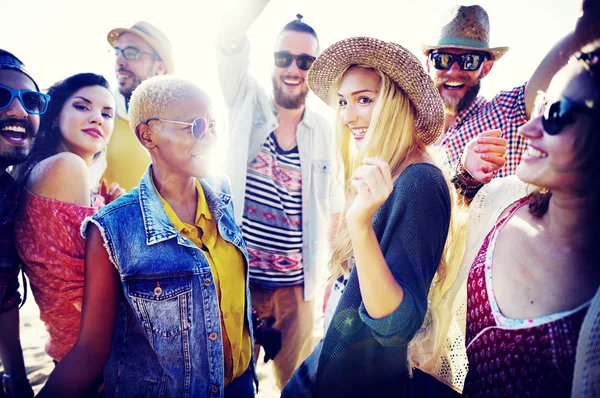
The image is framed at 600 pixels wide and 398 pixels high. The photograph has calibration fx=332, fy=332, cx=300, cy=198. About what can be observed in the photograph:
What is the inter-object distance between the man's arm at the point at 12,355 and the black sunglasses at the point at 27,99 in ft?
4.58

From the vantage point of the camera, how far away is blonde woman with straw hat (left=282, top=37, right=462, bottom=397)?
1.37 metres

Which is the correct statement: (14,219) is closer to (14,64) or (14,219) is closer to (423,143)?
(14,64)

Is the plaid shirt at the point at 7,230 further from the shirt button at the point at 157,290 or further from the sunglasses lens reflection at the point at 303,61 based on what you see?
the sunglasses lens reflection at the point at 303,61

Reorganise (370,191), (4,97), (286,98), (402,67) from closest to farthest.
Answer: (370,191)
(402,67)
(4,97)
(286,98)

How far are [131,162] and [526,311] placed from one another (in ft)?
12.0

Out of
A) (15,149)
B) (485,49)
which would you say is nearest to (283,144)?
(485,49)

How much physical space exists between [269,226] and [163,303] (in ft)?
6.07

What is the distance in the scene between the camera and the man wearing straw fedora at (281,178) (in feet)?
11.3

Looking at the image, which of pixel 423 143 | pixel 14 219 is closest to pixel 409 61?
pixel 423 143

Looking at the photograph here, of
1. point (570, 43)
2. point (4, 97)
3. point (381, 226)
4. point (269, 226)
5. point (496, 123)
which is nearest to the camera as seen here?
point (570, 43)

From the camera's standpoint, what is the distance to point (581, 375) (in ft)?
3.48

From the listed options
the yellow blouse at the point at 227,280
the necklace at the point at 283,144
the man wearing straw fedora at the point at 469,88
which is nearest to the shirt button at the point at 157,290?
the yellow blouse at the point at 227,280

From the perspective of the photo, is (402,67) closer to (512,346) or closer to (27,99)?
(512,346)

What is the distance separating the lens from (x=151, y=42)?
3.92 m
